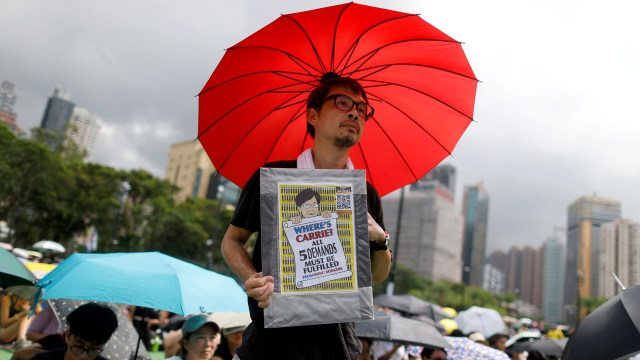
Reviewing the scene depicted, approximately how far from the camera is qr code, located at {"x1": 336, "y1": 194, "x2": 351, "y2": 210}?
74.7 inches

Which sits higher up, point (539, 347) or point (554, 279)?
point (554, 279)

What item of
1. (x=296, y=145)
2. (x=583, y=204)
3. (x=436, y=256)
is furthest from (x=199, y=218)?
(x=583, y=204)

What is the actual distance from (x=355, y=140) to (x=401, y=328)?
489cm

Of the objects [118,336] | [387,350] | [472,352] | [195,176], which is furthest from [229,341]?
[195,176]

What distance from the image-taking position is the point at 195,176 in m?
113

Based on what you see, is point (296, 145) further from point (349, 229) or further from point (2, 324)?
point (2, 324)

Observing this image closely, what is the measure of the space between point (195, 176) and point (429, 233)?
60225 millimetres

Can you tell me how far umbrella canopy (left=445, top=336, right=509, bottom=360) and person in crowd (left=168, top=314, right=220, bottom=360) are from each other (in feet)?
10.2

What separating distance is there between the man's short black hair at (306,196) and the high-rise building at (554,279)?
632 feet

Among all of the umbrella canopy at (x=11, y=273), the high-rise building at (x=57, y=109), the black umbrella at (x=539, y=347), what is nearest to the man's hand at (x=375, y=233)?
the umbrella canopy at (x=11, y=273)

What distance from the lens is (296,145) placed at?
121 inches

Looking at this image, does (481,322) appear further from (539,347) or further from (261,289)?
(261,289)

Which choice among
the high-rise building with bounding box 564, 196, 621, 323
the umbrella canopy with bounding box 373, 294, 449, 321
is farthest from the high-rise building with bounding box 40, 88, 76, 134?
the umbrella canopy with bounding box 373, 294, 449, 321

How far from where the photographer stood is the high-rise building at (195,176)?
11094cm
